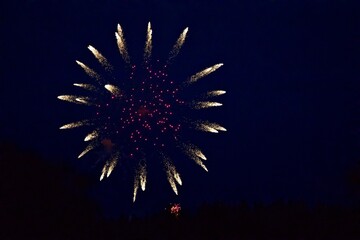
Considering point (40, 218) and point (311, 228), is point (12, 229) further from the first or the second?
point (311, 228)

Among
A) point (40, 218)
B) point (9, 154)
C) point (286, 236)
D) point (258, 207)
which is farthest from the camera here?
point (9, 154)

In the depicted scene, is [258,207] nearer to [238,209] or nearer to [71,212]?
[238,209]

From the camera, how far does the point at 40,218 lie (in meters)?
25.2

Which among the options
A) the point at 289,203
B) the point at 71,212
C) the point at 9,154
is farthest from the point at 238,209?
the point at 9,154

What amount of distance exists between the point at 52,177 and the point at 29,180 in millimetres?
2715

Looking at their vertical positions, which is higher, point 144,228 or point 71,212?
point 71,212

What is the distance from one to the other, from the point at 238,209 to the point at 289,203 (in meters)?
3.01

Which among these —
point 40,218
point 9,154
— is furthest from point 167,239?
point 9,154

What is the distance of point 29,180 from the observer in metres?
28.3

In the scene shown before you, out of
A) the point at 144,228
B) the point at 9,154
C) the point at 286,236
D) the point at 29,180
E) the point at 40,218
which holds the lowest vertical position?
the point at 286,236

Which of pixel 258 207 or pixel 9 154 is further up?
pixel 9 154

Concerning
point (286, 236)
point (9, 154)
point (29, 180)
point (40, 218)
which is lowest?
point (286, 236)

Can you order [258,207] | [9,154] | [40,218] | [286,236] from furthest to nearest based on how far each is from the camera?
[9,154] < [258,207] < [40,218] < [286,236]

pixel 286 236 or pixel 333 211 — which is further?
Result: pixel 333 211
